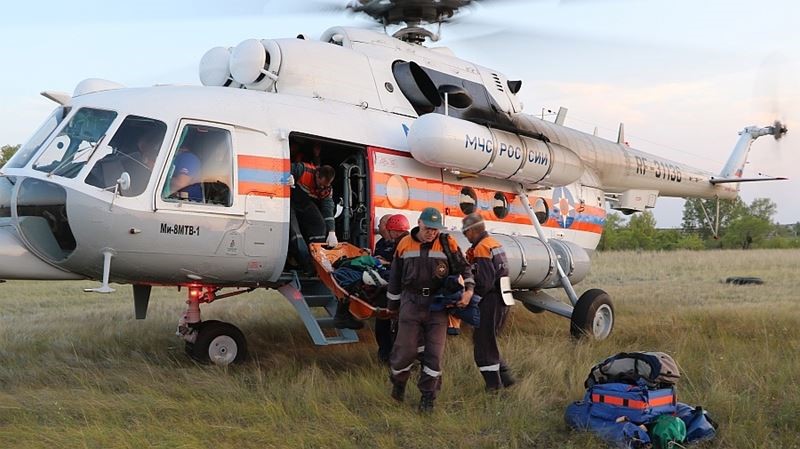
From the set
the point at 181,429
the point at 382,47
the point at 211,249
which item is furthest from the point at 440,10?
the point at 181,429

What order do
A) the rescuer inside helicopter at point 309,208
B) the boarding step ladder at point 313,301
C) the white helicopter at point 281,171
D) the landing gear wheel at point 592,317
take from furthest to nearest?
1. the landing gear wheel at point 592,317
2. the rescuer inside helicopter at point 309,208
3. the boarding step ladder at point 313,301
4. the white helicopter at point 281,171

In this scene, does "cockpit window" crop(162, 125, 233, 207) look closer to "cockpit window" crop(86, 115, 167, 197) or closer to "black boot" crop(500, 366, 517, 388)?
"cockpit window" crop(86, 115, 167, 197)

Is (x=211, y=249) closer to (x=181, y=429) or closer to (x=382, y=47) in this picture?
(x=181, y=429)

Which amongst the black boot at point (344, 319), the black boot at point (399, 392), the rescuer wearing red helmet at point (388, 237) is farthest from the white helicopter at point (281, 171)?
the black boot at point (399, 392)

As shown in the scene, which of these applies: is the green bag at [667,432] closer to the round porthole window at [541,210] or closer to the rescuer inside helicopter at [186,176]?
the rescuer inside helicopter at [186,176]

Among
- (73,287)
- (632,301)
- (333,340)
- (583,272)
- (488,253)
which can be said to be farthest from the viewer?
(73,287)

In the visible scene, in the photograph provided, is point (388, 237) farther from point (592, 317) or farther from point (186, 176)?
point (592, 317)

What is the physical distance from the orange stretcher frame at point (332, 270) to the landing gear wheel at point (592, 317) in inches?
121

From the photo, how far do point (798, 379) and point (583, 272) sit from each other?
367 cm

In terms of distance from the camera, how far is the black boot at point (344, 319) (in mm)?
7242

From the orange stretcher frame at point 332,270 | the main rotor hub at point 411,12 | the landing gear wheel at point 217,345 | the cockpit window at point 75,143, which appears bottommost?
the landing gear wheel at point 217,345

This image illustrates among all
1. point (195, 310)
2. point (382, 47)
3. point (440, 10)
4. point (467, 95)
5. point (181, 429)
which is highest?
point (440, 10)

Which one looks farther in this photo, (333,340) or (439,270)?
(333,340)

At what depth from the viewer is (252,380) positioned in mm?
6758
